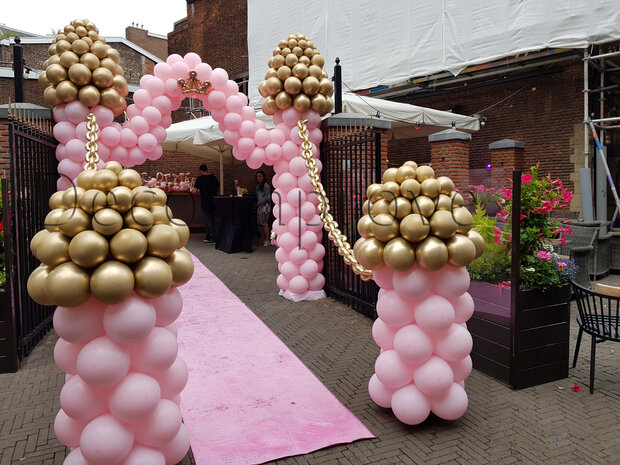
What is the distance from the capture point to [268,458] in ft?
9.56

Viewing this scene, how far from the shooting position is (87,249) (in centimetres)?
228

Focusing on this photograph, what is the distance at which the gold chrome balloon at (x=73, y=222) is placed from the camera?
2.36 meters

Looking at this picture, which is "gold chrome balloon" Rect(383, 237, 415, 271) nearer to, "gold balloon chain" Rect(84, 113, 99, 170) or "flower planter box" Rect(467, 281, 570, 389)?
"flower planter box" Rect(467, 281, 570, 389)

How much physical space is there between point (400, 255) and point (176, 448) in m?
1.78

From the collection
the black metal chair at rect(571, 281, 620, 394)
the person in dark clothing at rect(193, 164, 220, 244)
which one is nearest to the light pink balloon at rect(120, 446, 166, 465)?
the black metal chair at rect(571, 281, 620, 394)

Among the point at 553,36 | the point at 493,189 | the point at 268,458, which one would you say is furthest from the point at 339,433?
the point at 553,36

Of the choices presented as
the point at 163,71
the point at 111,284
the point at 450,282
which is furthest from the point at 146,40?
the point at 111,284

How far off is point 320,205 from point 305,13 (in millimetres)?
10633

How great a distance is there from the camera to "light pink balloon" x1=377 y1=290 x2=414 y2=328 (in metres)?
3.27

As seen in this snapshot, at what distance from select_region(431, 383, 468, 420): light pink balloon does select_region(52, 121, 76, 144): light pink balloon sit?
531 centimetres

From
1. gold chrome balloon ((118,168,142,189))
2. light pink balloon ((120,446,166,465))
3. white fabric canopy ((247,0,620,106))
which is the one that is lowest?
light pink balloon ((120,446,166,465))

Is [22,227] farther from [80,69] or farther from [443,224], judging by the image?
[443,224]

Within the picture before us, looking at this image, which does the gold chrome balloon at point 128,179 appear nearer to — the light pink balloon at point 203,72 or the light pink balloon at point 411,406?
the light pink balloon at point 411,406

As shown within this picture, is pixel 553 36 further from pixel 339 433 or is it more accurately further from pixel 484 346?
pixel 339 433
